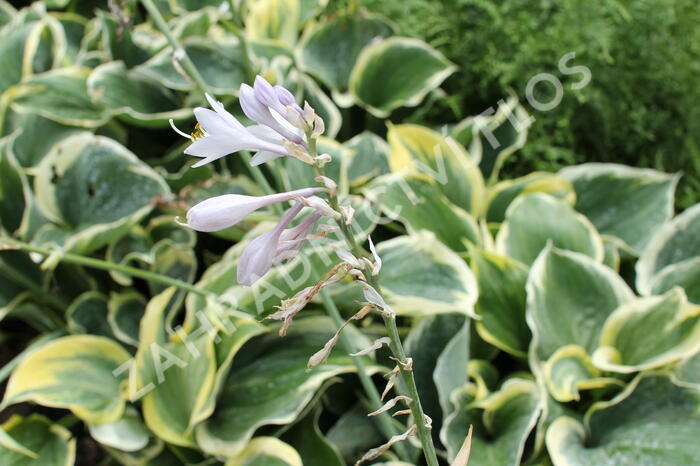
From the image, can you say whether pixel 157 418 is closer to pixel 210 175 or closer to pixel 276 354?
pixel 276 354

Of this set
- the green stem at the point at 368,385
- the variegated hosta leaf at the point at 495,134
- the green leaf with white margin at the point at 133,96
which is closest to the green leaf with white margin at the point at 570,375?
the green stem at the point at 368,385

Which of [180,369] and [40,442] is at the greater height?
[180,369]

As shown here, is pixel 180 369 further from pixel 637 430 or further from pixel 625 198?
pixel 625 198

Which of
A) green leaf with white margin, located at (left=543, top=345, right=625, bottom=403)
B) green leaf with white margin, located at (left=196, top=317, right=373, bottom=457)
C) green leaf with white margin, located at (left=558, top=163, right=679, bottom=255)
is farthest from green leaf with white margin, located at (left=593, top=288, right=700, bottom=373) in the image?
green leaf with white margin, located at (left=196, top=317, right=373, bottom=457)

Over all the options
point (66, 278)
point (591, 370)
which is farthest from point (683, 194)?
point (66, 278)

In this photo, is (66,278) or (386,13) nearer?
(66,278)

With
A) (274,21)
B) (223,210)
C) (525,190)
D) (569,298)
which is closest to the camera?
(223,210)

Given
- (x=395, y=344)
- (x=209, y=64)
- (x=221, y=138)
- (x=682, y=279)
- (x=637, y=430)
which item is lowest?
(x=637, y=430)

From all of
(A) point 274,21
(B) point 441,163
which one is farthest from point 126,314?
(A) point 274,21
